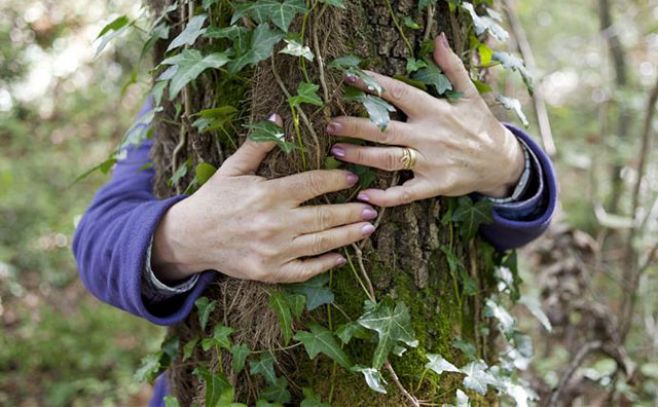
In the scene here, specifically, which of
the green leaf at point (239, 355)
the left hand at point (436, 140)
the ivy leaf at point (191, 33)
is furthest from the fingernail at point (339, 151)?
the green leaf at point (239, 355)

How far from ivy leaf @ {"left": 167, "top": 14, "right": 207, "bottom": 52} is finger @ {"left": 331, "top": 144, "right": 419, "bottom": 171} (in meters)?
0.33

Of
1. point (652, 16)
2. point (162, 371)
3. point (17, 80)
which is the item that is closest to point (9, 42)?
point (17, 80)

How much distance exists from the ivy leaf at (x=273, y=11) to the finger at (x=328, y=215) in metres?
0.34

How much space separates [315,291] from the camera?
3.83 feet

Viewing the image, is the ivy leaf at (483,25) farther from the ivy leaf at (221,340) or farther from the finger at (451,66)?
the ivy leaf at (221,340)

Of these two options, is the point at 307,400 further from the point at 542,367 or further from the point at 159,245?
the point at 542,367

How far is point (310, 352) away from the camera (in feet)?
3.68

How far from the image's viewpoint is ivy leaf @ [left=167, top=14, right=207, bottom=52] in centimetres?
108

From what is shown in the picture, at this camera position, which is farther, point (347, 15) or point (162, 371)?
point (162, 371)

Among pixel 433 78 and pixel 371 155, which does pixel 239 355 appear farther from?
pixel 433 78

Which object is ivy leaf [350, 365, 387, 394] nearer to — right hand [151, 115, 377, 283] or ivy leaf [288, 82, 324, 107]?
right hand [151, 115, 377, 283]

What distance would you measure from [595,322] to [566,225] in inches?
16.6

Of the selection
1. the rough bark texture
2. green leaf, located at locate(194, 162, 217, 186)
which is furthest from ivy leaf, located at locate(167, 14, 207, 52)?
green leaf, located at locate(194, 162, 217, 186)

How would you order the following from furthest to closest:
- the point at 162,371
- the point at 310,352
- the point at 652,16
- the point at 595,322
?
1. the point at 652,16
2. the point at 595,322
3. the point at 162,371
4. the point at 310,352
